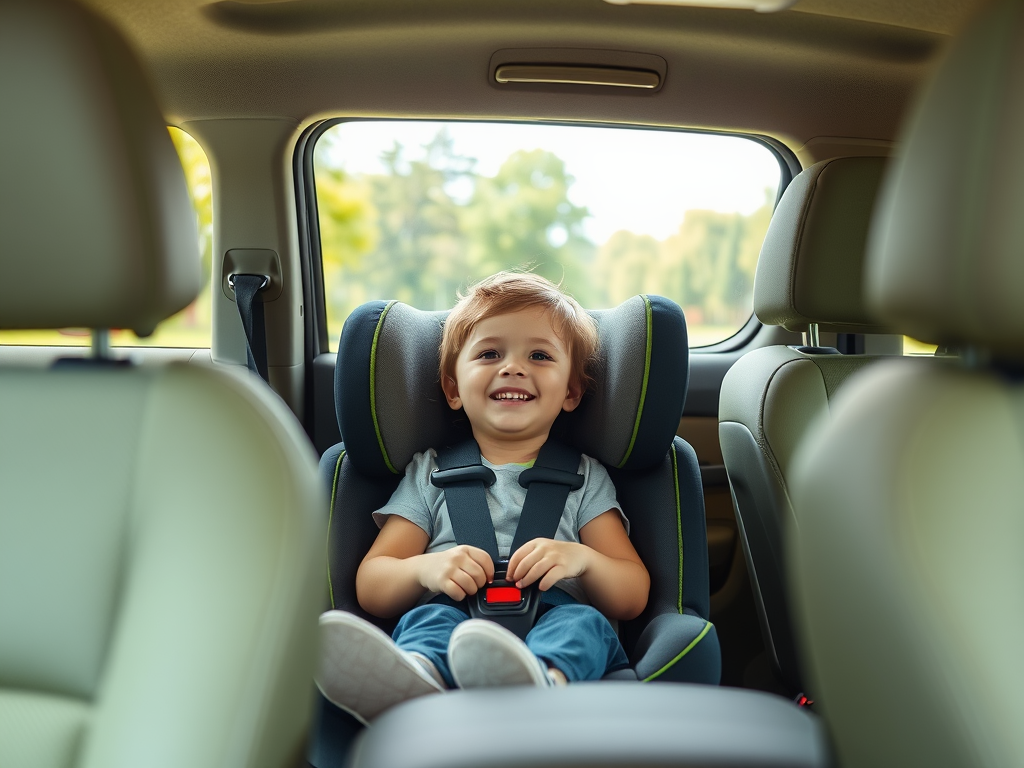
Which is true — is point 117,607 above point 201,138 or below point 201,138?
below

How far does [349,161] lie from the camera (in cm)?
344

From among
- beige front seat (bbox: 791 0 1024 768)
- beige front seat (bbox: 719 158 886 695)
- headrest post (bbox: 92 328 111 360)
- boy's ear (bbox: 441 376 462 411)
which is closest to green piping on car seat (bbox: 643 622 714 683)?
beige front seat (bbox: 719 158 886 695)

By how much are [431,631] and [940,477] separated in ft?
3.24

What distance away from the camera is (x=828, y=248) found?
6.66ft

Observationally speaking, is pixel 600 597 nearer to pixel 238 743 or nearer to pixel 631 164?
pixel 238 743

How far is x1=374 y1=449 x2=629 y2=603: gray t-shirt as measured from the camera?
1947 mm

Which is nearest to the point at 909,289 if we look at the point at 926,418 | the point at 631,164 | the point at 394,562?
the point at 926,418

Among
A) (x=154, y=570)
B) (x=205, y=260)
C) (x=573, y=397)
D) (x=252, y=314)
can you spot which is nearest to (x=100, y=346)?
(x=154, y=570)

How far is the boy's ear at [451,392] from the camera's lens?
2.07 meters

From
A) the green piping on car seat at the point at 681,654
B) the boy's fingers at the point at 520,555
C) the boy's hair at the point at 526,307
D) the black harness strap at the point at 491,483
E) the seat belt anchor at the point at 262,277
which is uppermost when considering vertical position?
the seat belt anchor at the point at 262,277

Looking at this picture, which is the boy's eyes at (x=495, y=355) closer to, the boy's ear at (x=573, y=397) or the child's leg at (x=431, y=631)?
the boy's ear at (x=573, y=397)

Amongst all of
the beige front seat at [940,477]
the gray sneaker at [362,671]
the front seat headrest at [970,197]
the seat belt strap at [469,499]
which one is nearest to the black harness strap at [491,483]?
the seat belt strap at [469,499]

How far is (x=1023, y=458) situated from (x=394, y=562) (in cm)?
117

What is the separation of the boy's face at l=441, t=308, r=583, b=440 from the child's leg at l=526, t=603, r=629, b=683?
0.43m
